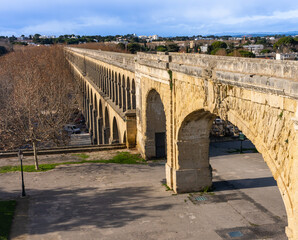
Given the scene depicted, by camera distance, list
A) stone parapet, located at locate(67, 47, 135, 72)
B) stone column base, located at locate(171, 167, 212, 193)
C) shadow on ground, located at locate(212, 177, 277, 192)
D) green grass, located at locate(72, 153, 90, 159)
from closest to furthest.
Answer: stone column base, located at locate(171, 167, 212, 193), shadow on ground, located at locate(212, 177, 277, 192), green grass, located at locate(72, 153, 90, 159), stone parapet, located at locate(67, 47, 135, 72)

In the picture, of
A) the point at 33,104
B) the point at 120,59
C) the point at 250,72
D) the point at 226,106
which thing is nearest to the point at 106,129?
the point at 120,59

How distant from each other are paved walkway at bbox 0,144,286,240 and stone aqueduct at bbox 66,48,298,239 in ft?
4.67

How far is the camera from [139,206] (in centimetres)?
1361

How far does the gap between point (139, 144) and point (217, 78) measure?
11.2 meters

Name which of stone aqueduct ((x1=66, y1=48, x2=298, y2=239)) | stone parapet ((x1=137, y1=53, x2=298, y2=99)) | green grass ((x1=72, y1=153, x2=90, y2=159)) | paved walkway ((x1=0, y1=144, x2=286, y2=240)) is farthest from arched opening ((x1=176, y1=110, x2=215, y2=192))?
green grass ((x1=72, y1=153, x2=90, y2=159))

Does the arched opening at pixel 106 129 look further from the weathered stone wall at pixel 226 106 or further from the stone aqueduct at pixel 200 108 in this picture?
the weathered stone wall at pixel 226 106

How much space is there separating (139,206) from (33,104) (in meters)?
12.6

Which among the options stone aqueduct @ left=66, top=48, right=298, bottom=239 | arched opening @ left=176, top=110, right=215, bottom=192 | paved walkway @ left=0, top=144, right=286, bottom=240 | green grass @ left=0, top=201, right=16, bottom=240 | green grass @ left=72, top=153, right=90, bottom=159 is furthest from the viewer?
green grass @ left=72, top=153, right=90, bottom=159

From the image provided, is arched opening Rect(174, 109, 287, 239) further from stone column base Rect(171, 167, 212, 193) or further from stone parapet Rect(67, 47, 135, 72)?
stone parapet Rect(67, 47, 135, 72)

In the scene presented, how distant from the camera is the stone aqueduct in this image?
24.2 feet

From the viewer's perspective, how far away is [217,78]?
406 inches

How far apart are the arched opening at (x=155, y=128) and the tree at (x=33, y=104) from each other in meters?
5.62

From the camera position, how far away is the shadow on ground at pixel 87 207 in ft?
40.6

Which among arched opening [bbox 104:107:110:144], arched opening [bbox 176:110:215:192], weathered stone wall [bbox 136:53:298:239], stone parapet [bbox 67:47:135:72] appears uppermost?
stone parapet [bbox 67:47:135:72]
